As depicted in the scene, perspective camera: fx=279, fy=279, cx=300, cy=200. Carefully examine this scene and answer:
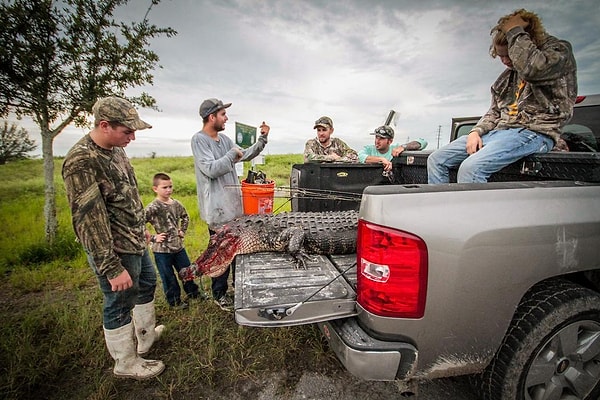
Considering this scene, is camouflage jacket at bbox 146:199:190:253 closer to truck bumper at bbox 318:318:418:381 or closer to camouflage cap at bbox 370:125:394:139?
truck bumper at bbox 318:318:418:381

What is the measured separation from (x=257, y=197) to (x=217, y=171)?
88cm

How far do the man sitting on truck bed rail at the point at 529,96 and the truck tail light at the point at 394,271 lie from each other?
54.8 inches

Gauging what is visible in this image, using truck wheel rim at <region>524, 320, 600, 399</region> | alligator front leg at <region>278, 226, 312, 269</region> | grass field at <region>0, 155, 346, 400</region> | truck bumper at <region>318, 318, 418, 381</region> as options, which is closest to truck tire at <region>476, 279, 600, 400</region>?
truck wheel rim at <region>524, 320, 600, 399</region>

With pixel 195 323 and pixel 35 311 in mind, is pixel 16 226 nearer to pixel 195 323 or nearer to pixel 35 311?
pixel 35 311

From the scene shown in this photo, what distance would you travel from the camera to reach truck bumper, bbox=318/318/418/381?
1.41m

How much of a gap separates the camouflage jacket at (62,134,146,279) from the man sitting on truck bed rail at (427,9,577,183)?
9.20 feet

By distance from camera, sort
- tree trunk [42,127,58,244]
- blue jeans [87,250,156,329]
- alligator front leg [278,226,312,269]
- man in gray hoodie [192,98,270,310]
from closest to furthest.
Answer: blue jeans [87,250,156,329] < alligator front leg [278,226,312,269] < man in gray hoodie [192,98,270,310] < tree trunk [42,127,58,244]

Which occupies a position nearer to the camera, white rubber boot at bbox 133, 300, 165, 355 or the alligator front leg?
the alligator front leg

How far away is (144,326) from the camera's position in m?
2.65

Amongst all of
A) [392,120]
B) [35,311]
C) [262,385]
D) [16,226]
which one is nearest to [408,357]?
[262,385]

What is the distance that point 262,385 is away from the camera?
223 cm

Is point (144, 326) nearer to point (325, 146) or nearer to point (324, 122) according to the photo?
point (325, 146)

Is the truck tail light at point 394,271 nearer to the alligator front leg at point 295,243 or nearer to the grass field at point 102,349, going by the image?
the alligator front leg at point 295,243

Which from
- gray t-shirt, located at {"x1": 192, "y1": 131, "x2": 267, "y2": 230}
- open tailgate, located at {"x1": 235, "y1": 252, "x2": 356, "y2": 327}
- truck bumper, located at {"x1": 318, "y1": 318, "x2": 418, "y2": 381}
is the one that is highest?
gray t-shirt, located at {"x1": 192, "y1": 131, "x2": 267, "y2": 230}
